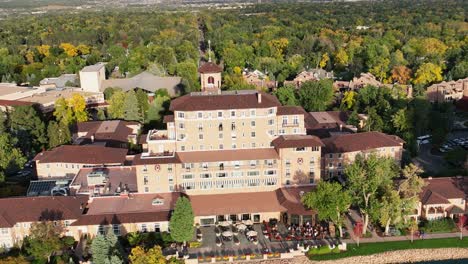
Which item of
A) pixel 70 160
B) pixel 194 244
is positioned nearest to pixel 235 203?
pixel 194 244

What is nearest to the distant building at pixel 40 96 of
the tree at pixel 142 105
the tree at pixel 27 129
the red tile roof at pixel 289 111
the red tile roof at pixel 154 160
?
the tree at pixel 27 129

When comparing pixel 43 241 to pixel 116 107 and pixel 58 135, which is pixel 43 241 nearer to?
pixel 58 135

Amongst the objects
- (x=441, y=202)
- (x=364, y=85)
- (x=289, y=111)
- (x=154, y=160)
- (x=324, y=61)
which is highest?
(x=289, y=111)

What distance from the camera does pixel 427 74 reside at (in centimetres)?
8756

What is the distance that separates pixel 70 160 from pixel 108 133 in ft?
32.2

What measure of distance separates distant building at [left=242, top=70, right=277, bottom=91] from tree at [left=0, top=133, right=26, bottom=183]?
43.1 meters

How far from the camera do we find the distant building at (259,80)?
8731cm

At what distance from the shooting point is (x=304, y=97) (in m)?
72.2

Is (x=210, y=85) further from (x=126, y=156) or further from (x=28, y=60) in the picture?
(x=28, y=60)

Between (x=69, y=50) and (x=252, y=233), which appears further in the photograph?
(x=69, y=50)

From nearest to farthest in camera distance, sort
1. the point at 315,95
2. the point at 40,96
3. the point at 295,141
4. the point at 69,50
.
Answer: the point at 295,141, the point at 315,95, the point at 40,96, the point at 69,50

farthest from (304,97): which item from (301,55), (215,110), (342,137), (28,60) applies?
(28,60)

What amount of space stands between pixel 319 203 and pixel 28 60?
326 ft

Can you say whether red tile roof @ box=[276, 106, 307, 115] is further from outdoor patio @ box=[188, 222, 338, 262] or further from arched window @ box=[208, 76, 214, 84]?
outdoor patio @ box=[188, 222, 338, 262]
